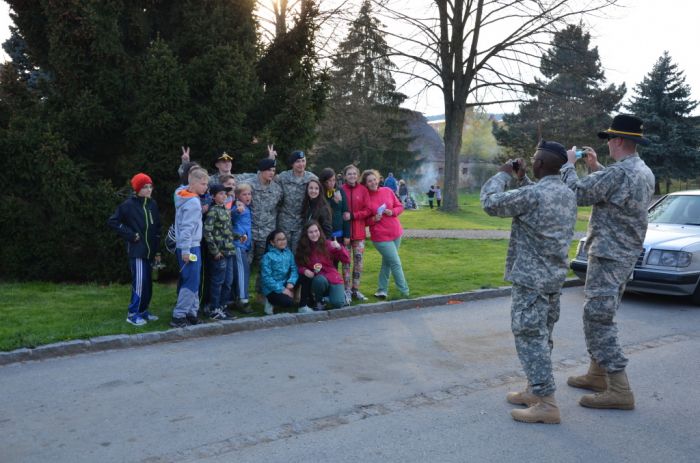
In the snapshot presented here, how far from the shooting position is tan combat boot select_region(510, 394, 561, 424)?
493 cm

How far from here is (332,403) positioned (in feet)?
17.4

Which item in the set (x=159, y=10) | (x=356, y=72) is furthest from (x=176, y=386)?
(x=356, y=72)

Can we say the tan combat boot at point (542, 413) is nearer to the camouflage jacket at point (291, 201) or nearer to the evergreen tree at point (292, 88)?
the camouflage jacket at point (291, 201)

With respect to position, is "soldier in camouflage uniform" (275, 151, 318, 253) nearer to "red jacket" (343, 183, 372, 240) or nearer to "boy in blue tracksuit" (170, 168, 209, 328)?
"red jacket" (343, 183, 372, 240)

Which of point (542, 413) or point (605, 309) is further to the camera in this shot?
point (605, 309)

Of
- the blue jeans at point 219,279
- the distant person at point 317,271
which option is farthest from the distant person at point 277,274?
the blue jeans at point 219,279

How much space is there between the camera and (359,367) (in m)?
6.34

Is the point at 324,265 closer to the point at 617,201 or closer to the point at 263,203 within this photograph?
the point at 263,203

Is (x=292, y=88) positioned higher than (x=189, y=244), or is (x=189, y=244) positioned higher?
→ (x=292, y=88)

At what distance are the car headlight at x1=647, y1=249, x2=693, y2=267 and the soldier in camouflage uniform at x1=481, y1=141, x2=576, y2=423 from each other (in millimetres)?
5471

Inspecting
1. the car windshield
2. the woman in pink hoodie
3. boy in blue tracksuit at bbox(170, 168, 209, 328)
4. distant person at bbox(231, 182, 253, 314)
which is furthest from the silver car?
boy in blue tracksuit at bbox(170, 168, 209, 328)

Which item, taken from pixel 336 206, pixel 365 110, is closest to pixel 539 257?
pixel 336 206

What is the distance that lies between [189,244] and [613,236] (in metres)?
4.53

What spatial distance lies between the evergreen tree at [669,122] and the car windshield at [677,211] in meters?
35.3
